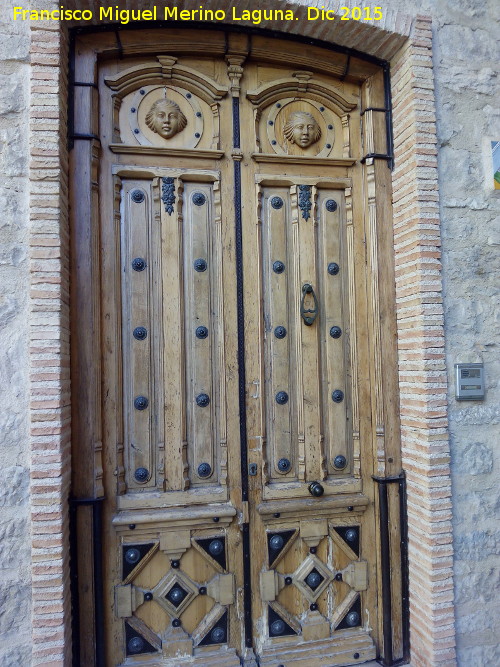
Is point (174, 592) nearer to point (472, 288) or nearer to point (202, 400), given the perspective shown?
point (202, 400)

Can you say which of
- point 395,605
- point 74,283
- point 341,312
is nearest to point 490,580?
point 395,605

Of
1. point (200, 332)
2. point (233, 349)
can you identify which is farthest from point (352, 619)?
point (200, 332)

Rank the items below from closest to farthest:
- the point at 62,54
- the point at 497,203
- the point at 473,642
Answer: the point at 62,54, the point at 473,642, the point at 497,203

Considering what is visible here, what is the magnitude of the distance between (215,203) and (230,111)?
22.3 inches

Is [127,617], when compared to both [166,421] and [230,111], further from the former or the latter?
[230,111]

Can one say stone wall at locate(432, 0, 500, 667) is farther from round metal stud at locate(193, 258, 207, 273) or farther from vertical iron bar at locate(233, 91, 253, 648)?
round metal stud at locate(193, 258, 207, 273)

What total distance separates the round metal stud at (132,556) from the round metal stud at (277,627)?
85 cm

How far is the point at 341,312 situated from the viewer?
282 centimetres

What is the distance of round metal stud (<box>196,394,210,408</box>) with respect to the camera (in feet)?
8.63

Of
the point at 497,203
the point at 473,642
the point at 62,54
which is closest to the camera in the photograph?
the point at 62,54

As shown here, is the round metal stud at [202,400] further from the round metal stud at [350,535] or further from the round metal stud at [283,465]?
the round metal stud at [350,535]

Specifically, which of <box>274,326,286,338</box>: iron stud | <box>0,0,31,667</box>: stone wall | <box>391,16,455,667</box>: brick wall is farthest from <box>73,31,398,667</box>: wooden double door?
<box>0,0,31,667</box>: stone wall

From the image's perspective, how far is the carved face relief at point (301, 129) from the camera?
2.81 m

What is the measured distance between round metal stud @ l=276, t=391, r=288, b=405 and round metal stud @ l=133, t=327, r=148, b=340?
84 cm
